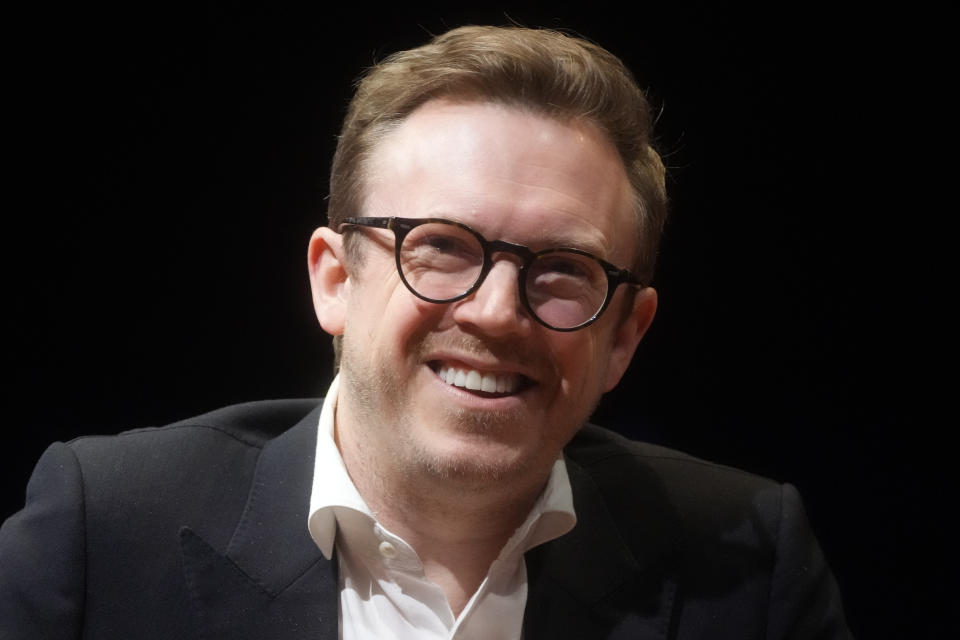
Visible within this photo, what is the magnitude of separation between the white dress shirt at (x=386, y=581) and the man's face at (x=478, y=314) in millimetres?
100

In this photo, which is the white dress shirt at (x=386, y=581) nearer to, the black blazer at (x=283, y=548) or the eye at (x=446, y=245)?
the black blazer at (x=283, y=548)

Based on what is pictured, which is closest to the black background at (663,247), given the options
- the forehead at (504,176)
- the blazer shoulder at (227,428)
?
the blazer shoulder at (227,428)

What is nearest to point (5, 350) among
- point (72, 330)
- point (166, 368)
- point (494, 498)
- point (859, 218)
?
point (72, 330)

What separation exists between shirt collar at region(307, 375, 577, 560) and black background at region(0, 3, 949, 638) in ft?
1.81

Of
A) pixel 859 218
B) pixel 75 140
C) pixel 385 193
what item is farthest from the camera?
pixel 859 218

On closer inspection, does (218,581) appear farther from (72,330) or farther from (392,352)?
(72,330)

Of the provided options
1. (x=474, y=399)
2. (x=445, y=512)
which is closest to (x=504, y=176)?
(x=474, y=399)

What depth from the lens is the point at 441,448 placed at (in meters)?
1.67

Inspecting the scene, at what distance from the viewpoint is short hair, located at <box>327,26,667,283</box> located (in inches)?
70.6

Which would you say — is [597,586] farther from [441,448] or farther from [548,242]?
[548,242]

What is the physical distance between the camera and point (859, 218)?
2568mm

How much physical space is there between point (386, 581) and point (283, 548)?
0.60 ft

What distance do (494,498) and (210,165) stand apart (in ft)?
3.44

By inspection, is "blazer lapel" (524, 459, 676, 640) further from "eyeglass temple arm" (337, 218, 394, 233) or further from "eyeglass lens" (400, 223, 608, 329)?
"eyeglass temple arm" (337, 218, 394, 233)
